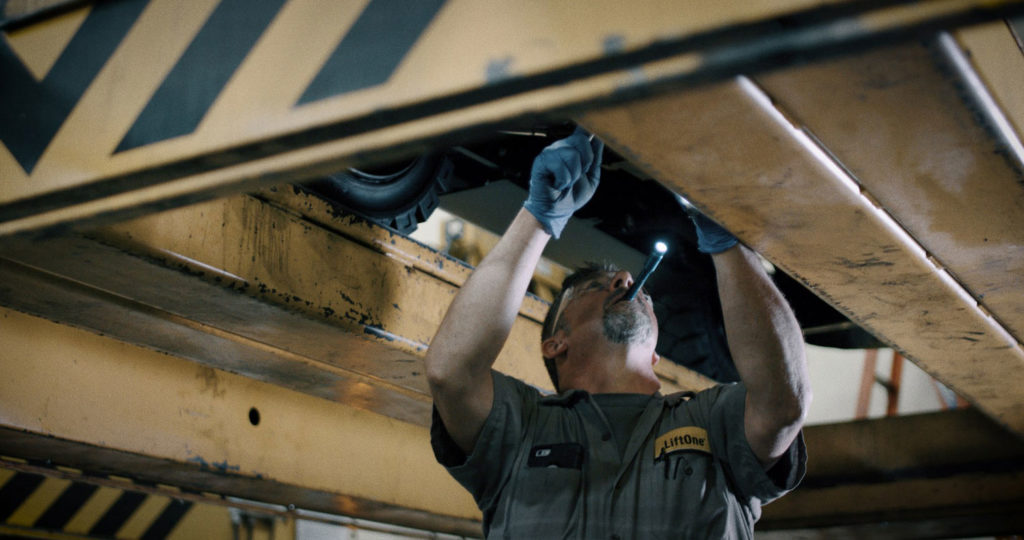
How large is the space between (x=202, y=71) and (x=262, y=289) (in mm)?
816

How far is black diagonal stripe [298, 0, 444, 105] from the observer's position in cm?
109

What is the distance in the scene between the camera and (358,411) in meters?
2.83

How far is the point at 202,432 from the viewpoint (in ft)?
7.93

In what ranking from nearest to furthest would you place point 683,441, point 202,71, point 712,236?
point 202,71 → point 712,236 → point 683,441

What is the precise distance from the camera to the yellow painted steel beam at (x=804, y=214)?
1.21m

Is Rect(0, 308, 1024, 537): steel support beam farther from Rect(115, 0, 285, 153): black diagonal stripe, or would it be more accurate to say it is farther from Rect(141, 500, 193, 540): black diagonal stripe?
Rect(141, 500, 193, 540): black diagonal stripe

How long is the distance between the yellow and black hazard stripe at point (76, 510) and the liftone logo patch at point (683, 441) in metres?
2.14

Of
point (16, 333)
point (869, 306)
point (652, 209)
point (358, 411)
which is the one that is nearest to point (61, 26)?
point (16, 333)

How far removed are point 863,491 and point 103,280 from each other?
2.41m

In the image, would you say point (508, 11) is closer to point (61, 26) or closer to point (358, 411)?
point (61, 26)

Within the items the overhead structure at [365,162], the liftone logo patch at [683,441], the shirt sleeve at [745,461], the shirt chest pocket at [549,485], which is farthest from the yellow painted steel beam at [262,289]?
the shirt sleeve at [745,461]

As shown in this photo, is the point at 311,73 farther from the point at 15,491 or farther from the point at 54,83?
the point at 15,491

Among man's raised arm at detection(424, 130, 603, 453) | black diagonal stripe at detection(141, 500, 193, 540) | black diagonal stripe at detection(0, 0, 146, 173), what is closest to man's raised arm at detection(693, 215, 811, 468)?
man's raised arm at detection(424, 130, 603, 453)

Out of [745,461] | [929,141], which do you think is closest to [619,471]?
[745,461]
